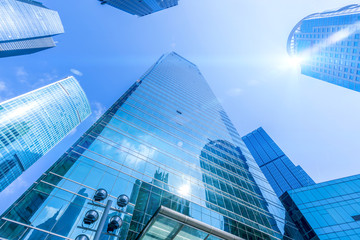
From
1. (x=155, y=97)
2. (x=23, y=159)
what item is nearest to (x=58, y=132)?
(x=23, y=159)

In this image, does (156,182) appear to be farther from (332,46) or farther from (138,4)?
(332,46)

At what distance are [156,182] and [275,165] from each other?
133207 mm

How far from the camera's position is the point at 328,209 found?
88.2 feet

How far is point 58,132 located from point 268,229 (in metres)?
162

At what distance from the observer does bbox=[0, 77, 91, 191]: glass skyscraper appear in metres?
102

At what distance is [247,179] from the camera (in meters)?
29.3

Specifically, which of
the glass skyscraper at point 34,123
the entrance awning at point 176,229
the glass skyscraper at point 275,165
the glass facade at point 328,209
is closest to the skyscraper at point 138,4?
the glass skyscraper at point 34,123

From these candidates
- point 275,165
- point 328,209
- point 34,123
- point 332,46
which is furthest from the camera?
point 275,165

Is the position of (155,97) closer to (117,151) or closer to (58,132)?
(117,151)

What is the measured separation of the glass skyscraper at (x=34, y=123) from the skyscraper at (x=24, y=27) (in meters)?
28.6

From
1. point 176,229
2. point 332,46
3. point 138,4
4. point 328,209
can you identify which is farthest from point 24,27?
point 332,46

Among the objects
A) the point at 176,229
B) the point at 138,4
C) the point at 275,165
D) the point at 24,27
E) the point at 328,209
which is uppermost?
the point at 24,27

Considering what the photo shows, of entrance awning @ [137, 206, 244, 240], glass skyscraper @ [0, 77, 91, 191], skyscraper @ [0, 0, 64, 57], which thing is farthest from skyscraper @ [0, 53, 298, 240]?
skyscraper @ [0, 0, 64, 57]

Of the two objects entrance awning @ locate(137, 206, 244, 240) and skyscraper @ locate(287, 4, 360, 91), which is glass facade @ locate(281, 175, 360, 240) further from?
skyscraper @ locate(287, 4, 360, 91)
